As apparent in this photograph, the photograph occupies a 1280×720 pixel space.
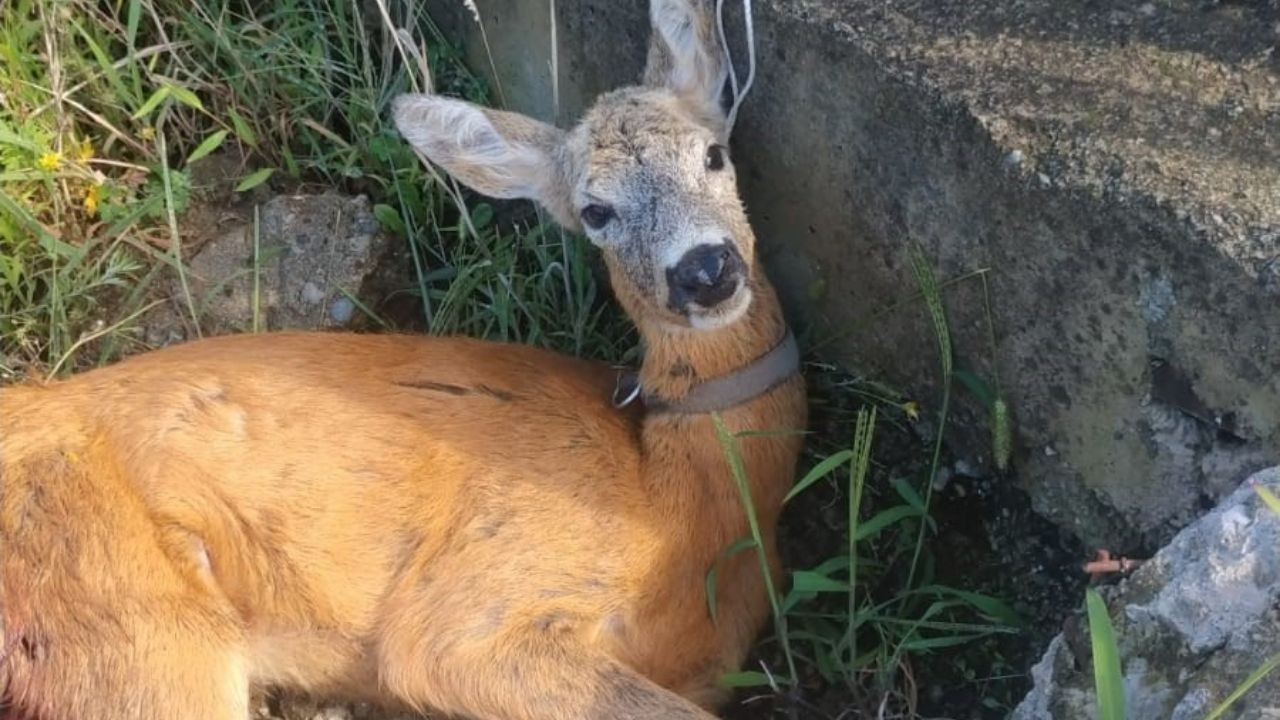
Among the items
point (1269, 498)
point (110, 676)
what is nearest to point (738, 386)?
point (1269, 498)

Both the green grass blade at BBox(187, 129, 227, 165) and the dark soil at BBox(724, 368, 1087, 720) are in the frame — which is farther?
the green grass blade at BBox(187, 129, 227, 165)

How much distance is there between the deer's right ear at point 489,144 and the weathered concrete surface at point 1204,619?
1.97 metres

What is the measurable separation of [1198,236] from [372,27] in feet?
10.6

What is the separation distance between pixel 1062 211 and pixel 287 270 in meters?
2.74

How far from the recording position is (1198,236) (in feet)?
10.0

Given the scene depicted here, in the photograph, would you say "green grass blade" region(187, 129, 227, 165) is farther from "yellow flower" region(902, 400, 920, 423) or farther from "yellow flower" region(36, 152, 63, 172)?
"yellow flower" region(902, 400, 920, 423)

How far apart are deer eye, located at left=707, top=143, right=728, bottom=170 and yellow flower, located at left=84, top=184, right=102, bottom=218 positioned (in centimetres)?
224

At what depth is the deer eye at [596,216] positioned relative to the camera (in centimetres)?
395

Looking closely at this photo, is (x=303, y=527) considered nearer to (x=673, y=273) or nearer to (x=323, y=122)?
(x=673, y=273)

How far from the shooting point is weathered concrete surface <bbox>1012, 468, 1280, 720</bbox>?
9.08 ft

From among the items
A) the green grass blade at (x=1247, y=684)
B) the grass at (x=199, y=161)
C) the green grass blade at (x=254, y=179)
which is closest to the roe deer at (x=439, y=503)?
the grass at (x=199, y=161)

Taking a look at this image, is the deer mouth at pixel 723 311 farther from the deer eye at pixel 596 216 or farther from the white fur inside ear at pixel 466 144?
the white fur inside ear at pixel 466 144

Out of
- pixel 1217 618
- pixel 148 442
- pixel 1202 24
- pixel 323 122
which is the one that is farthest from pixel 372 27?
pixel 1217 618

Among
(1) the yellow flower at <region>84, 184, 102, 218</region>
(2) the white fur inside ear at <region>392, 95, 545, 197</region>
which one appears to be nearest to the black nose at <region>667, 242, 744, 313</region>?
(2) the white fur inside ear at <region>392, 95, 545, 197</region>
